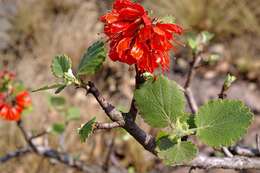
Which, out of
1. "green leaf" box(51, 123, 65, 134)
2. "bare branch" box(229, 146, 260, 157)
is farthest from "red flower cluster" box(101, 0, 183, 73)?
"green leaf" box(51, 123, 65, 134)

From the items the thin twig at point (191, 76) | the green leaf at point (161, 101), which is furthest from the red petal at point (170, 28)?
the thin twig at point (191, 76)

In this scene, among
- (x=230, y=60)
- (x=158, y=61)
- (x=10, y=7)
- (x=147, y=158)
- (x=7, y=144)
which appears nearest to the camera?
(x=158, y=61)

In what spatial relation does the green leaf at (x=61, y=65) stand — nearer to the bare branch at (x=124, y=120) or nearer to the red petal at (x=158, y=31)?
the bare branch at (x=124, y=120)

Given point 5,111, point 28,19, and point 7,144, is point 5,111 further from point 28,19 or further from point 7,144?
point 28,19

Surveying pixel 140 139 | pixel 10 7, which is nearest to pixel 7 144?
pixel 10 7

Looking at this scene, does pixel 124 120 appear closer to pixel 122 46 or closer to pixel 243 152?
pixel 122 46

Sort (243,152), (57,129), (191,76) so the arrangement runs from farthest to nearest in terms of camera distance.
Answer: (57,129)
(191,76)
(243,152)

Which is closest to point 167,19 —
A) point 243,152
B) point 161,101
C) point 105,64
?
point 161,101
